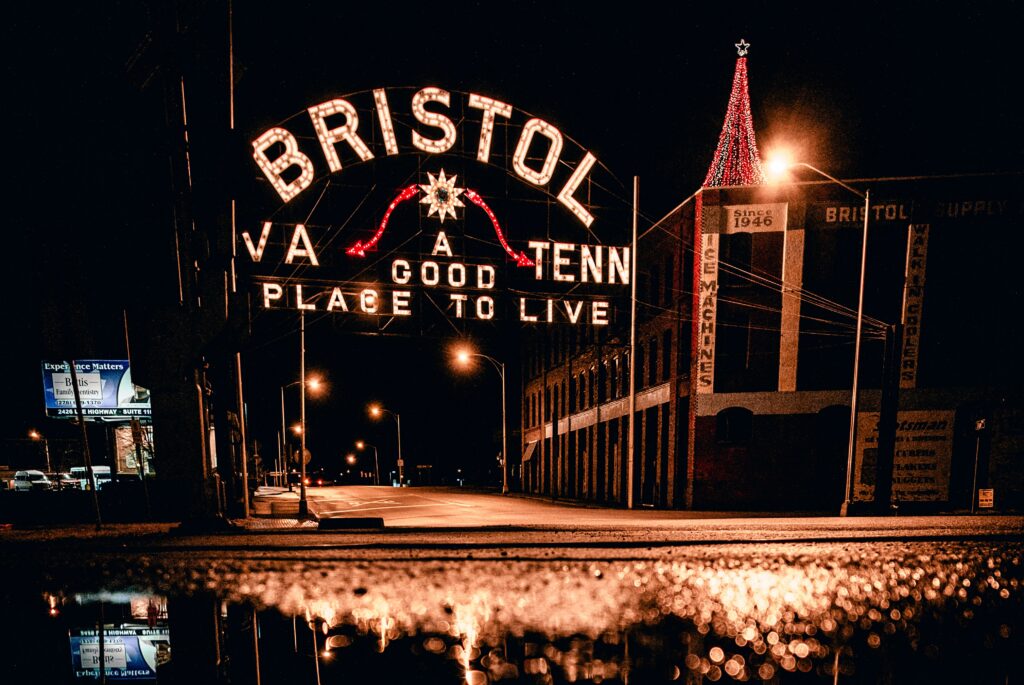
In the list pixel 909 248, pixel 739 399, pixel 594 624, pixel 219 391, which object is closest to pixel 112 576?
pixel 594 624

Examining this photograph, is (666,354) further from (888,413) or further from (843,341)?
(888,413)

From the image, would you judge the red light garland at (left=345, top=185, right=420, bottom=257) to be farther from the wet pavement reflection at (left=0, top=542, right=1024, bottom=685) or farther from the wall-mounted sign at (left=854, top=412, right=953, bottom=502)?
the wall-mounted sign at (left=854, top=412, right=953, bottom=502)

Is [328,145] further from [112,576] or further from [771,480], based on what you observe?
[771,480]

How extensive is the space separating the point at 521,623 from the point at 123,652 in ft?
8.29

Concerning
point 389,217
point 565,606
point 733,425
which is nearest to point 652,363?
point 733,425

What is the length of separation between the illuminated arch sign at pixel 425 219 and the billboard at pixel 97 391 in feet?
38.1

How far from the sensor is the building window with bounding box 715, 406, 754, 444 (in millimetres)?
28750

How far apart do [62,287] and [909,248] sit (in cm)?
2750

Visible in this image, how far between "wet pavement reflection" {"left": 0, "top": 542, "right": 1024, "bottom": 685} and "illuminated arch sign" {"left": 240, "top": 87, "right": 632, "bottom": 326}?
51.0ft

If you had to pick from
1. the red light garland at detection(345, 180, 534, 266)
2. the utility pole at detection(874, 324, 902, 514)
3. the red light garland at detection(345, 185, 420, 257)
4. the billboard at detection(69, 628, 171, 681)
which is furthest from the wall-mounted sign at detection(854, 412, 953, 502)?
the billboard at detection(69, 628, 171, 681)

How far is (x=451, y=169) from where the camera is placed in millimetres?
24172

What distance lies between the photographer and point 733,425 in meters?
29.0

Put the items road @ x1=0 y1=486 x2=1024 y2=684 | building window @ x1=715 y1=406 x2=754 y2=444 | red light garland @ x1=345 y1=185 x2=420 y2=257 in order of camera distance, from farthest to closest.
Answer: building window @ x1=715 y1=406 x2=754 y2=444 < red light garland @ x1=345 y1=185 x2=420 y2=257 < road @ x1=0 y1=486 x2=1024 y2=684

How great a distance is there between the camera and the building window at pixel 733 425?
28750mm
